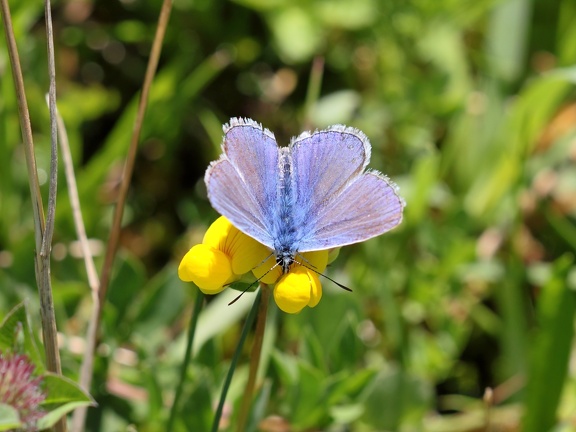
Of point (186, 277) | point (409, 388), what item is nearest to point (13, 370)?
point (186, 277)

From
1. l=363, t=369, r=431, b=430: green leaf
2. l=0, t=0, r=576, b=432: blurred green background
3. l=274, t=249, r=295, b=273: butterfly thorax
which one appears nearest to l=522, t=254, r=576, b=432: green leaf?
l=0, t=0, r=576, b=432: blurred green background

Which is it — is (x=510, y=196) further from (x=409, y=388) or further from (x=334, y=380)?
(x=334, y=380)

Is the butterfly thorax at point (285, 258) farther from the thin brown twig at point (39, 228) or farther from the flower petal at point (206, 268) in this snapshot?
the thin brown twig at point (39, 228)

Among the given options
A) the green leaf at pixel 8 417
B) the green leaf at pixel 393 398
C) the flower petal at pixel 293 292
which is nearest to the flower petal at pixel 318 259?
the flower petal at pixel 293 292

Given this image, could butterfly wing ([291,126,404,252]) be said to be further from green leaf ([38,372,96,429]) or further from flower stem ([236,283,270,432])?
green leaf ([38,372,96,429])

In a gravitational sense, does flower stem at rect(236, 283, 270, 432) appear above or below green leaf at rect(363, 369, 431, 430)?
above

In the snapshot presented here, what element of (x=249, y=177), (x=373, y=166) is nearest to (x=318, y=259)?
(x=249, y=177)
